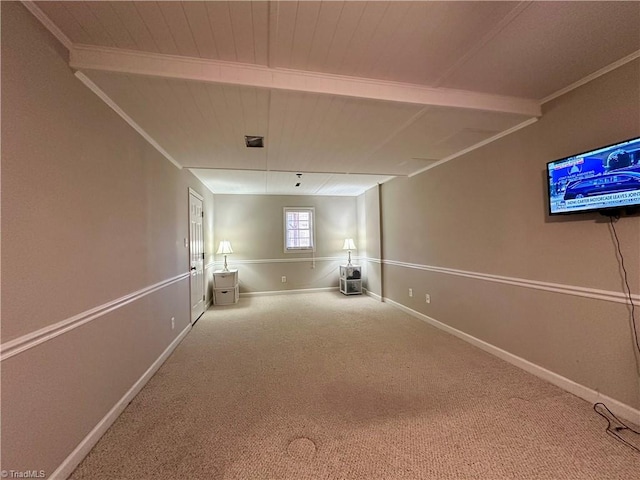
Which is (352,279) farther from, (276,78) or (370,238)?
(276,78)

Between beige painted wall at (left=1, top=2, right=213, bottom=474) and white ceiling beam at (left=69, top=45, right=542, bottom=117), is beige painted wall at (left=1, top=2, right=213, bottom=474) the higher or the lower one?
the lower one

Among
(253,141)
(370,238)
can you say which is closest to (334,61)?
(253,141)

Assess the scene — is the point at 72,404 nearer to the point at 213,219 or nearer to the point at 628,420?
the point at 628,420

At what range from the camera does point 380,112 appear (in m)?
2.17

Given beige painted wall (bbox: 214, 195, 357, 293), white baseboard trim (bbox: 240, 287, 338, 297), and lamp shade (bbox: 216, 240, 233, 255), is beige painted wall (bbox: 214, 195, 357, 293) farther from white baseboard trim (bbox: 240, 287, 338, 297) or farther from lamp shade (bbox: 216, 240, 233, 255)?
lamp shade (bbox: 216, 240, 233, 255)

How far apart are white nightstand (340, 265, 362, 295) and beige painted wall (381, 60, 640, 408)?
2382mm

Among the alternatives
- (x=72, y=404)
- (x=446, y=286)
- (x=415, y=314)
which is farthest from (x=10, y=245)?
(x=415, y=314)

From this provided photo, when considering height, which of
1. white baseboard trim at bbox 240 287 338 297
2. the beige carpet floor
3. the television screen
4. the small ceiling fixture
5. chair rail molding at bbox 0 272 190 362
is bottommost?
the beige carpet floor

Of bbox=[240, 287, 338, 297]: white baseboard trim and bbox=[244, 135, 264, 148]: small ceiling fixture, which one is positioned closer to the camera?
bbox=[244, 135, 264, 148]: small ceiling fixture

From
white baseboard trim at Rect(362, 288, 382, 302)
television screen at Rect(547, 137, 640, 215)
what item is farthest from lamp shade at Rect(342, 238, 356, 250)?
television screen at Rect(547, 137, 640, 215)

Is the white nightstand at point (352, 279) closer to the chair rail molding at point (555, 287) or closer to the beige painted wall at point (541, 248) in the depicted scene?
the beige painted wall at point (541, 248)

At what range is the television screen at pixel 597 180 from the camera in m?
1.65

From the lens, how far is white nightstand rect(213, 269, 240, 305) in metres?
5.27

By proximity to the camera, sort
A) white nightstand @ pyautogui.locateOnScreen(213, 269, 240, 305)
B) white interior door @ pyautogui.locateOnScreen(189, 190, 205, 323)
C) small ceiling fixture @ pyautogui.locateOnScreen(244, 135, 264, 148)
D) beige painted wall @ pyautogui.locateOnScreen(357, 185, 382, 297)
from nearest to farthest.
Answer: small ceiling fixture @ pyautogui.locateOnScreen(244, 135, 264, 148)
white interior door @ pyautogui.locateOnScreen(189, 190, 205, 323)
white nightstand @ pyautogui.locateOnScreen(213, 269, 240, 305)
beige painted wall @ pyautogui.locateOnScreen(357, 185, 382, 297)
